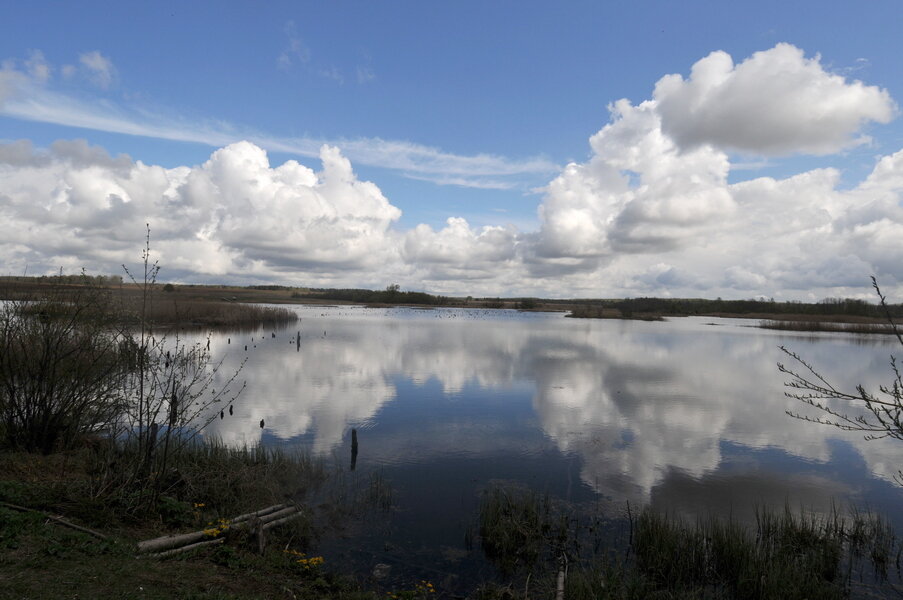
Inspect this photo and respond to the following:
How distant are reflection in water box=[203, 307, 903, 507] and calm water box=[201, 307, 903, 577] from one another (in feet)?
0.27

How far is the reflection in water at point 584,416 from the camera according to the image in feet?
42.8

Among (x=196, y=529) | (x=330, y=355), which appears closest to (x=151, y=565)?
(x=196, y=529)

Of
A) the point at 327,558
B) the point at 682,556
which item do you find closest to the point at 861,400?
the point at 682,556

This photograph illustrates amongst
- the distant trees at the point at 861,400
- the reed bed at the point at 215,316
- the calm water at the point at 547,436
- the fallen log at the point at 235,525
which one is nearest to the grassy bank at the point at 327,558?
the fallen log at the point at 235,525

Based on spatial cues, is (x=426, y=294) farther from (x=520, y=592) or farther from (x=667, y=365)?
(x=520, y=592)

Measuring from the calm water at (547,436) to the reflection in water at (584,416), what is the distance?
84mm

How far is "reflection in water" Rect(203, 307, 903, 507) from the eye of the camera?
13.0 meters

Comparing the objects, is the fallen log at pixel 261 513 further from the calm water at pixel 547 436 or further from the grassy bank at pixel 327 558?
the calm water at pixel 547 436

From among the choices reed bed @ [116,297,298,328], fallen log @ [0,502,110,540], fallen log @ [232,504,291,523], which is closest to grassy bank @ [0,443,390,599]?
fallen log @ [0,502,110,540]

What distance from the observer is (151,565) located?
590 centimetres

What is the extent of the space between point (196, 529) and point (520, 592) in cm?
475

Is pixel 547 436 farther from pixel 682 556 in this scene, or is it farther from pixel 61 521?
pixel 61 521

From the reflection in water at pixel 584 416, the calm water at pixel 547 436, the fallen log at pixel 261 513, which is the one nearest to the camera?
the fallen log at pixel 261 513

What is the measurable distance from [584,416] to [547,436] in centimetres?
342
